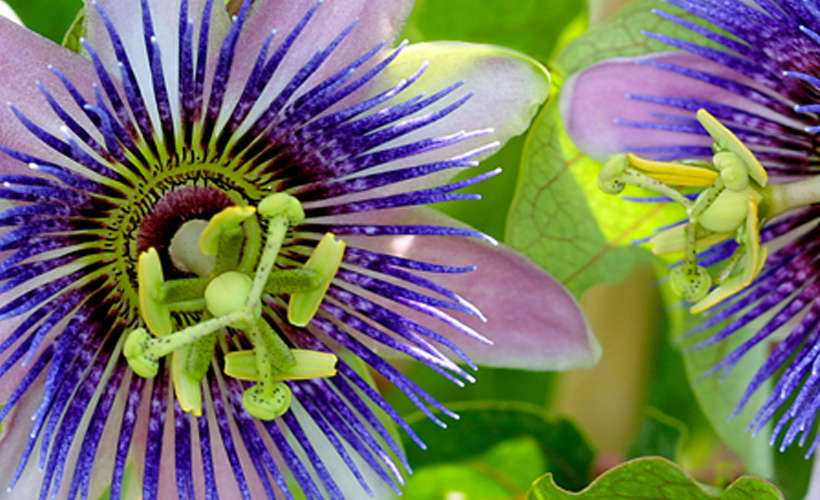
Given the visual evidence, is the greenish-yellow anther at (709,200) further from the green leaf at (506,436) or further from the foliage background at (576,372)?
the green leaf at (506,436)

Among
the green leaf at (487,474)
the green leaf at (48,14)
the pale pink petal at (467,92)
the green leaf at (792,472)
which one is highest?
the green leaf at (48,14)

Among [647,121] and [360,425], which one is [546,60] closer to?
[647,121]

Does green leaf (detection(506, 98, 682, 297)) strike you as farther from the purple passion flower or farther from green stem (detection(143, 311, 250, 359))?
green stem (detection(143, 311, 250, 359))

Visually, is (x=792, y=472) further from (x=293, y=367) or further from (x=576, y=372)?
(x=293, y=367)

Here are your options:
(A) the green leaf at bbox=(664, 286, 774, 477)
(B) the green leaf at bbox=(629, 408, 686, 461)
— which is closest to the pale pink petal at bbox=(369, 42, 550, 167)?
(A) the green leaf at bbox=(664, 286, 774, 477)

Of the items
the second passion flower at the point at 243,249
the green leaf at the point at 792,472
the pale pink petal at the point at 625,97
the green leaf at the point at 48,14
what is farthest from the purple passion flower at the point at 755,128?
the green leaf at the point at 48,14

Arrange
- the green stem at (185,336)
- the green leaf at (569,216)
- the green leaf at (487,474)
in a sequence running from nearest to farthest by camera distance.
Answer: the green stem at (185,336), the green leaf at (569,216), the green leaf at (487,474)

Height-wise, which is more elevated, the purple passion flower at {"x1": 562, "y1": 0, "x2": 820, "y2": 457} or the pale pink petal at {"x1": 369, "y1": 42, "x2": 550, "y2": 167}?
the pale pink petal at {"x1": 369, "y1": 42, "x2": 550, "y2": 167}
